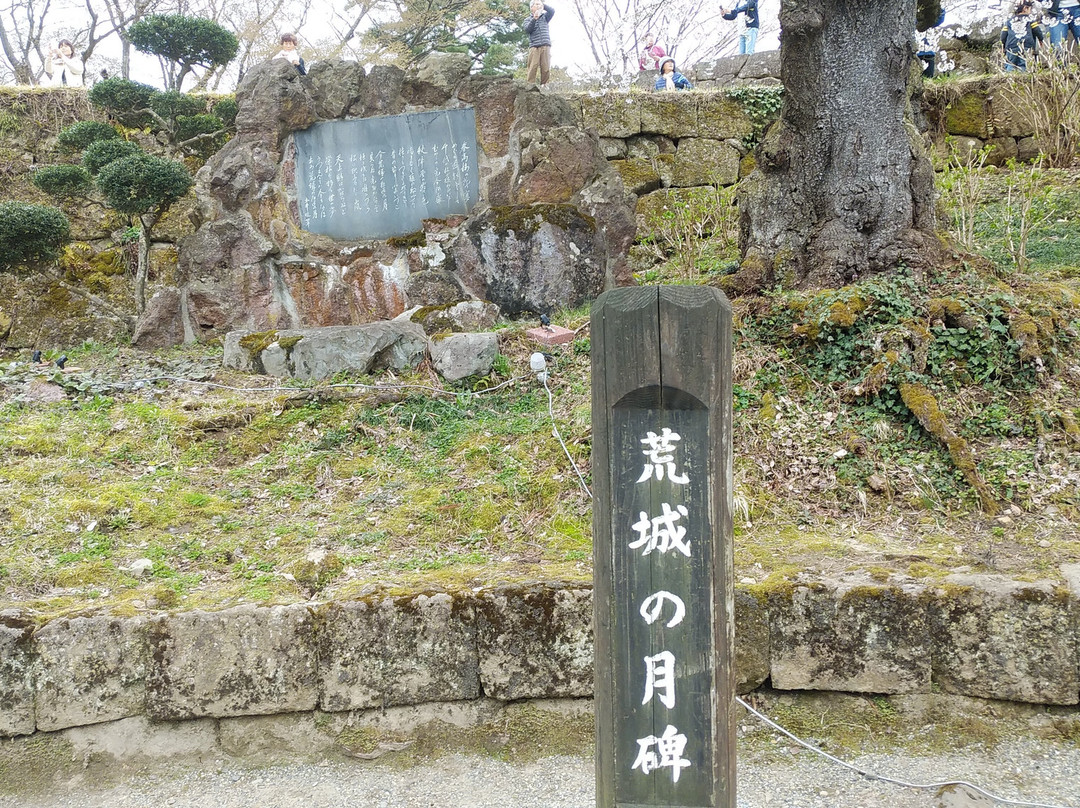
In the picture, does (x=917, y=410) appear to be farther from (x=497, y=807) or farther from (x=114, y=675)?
(x=114, y=675)

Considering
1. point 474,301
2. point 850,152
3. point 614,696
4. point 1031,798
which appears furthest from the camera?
point 474,301

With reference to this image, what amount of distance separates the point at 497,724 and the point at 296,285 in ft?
13.5

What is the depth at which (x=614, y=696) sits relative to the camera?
6.00 feet

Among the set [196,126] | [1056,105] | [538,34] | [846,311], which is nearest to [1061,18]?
[1056,105]

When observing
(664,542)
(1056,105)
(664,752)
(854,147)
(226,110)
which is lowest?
(664,752)

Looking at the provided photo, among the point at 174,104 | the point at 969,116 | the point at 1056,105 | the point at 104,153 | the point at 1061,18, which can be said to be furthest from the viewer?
the point at 1061,18

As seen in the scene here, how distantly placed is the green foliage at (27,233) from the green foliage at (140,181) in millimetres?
503

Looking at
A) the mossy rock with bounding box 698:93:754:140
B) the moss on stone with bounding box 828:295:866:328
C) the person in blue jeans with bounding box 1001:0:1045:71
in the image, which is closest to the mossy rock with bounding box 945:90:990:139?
the person in blue jeans with bounding box 1001:0:1045:71

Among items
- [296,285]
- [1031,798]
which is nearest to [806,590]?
[1031,798]

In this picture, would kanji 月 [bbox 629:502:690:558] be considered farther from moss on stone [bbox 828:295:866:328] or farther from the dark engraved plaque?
the dark engraved plaque

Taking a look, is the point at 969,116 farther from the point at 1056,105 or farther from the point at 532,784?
the point at 532,784

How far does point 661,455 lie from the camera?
1.74 metres

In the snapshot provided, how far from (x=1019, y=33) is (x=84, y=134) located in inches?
431

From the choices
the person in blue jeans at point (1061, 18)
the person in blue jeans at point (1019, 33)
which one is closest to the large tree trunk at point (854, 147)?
the person in blue jeans at point (1019, 33)
